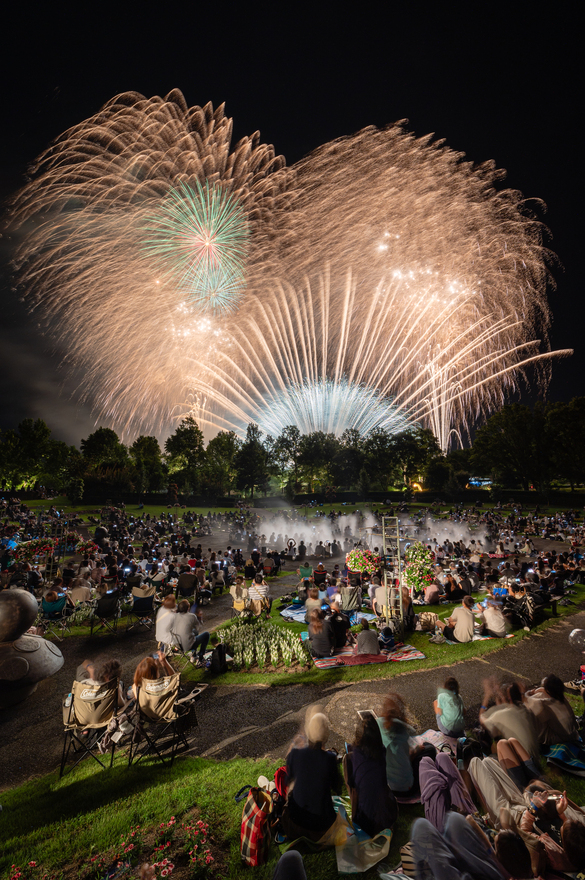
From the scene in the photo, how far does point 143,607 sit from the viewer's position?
473 inches

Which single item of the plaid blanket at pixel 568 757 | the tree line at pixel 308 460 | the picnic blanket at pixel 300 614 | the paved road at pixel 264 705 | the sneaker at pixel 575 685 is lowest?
the picnic blanket at pixel 300 614

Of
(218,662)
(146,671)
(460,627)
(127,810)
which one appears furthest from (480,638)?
(127,810)

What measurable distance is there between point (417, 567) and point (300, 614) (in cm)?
429

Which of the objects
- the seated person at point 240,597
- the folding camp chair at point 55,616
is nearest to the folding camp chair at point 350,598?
the seated person at point 240,597

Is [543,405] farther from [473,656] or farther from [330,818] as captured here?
[330,818]

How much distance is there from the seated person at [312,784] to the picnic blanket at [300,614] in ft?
28.8

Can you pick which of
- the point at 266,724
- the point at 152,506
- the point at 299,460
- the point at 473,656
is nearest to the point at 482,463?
the point at 299,460

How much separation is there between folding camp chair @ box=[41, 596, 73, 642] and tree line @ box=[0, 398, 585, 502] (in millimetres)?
46603

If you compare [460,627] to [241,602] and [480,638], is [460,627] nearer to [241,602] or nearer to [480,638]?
[480,638]

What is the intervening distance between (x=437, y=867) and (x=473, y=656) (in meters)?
7.60

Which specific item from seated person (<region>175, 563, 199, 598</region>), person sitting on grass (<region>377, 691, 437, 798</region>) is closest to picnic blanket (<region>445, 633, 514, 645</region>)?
person sitting on grass (<region>377, 691, 437, 798</region>)

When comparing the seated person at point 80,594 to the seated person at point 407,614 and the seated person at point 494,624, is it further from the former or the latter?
the seated person at point 494,624

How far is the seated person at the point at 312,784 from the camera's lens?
3.73m

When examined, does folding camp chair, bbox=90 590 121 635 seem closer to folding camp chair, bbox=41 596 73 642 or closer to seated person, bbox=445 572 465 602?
folding camp chair, bbox=41 596 73 642
